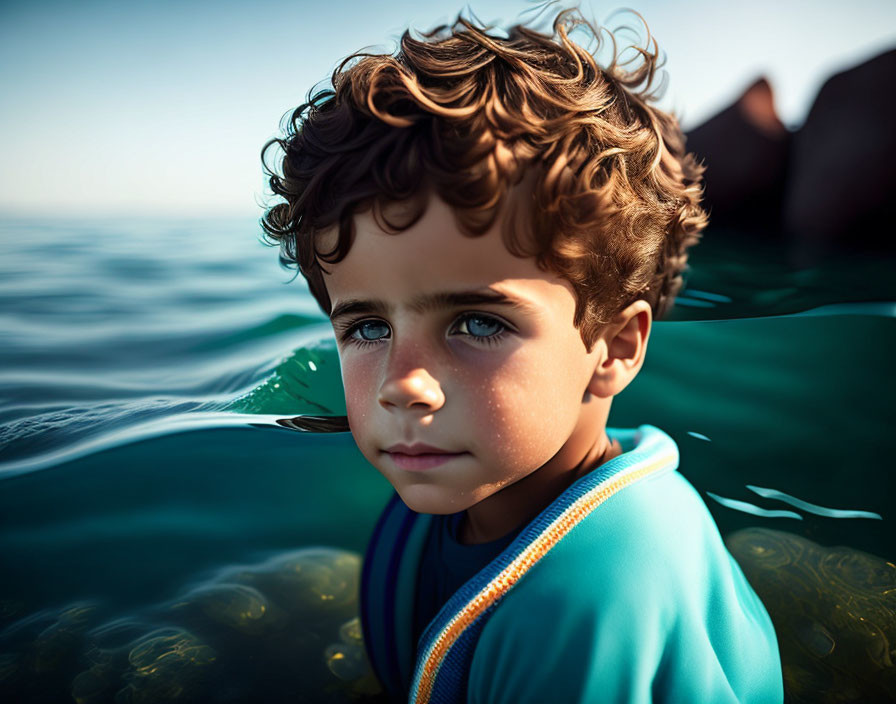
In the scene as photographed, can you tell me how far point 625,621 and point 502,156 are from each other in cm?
76

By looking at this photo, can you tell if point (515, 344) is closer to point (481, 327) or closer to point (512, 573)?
point (481, 327)

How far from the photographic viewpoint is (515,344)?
110 cm

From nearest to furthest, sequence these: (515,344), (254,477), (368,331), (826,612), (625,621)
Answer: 1. (625,621)
2. (515,344)
3. (368,331)
4. (826,612)
5. (254,477)

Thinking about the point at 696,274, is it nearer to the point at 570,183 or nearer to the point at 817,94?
the point at 817,94

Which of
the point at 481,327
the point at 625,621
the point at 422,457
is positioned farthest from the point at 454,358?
the point at 625,621

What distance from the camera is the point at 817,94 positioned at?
16.0 feet

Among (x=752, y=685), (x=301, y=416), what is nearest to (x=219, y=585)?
(x=301, y=416)

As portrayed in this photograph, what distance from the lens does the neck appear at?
1.30 metres

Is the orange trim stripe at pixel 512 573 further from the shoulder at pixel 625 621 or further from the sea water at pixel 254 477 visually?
the sea water at pixel 254 477

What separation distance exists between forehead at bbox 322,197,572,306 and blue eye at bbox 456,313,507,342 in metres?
0.06

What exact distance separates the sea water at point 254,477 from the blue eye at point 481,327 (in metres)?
0.95

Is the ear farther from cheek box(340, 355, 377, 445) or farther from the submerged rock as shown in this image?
the submerged rock

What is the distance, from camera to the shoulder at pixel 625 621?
3.24 ft

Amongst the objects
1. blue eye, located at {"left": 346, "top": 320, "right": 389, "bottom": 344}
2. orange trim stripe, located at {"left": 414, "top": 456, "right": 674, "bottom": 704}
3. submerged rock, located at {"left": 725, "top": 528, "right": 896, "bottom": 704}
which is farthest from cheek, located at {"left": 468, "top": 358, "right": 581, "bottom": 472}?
submerged rock, located at {"left": 725, "top": 528, "right": 896, "bottom": 704}
